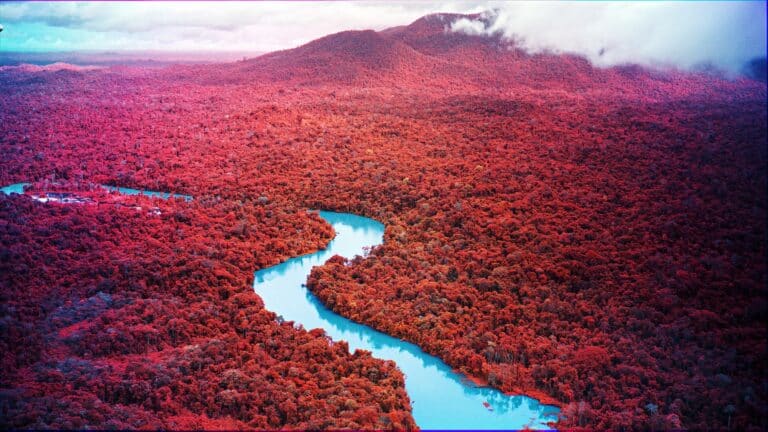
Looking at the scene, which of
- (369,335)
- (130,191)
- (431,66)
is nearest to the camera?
(369,335)

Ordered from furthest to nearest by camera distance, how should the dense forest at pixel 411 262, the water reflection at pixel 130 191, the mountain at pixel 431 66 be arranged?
the mountain at pixel 431 66 < the water reflection at pixel 130 191 < the dense forest at pixel 411 262

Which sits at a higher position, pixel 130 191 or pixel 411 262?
pixel 130 191

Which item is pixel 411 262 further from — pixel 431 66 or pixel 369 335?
pixel 431 66

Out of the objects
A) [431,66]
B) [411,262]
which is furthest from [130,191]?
[431,66]

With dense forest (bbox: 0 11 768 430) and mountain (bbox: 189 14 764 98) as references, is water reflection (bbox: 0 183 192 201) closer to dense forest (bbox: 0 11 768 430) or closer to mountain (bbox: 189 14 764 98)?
dense forest (bbox: 0 11 768 430)

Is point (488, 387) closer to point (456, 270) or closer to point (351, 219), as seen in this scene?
point (456, 270)

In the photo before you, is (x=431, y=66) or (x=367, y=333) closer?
(x=367, y=333)

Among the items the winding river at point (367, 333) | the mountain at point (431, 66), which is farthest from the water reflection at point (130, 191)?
the mountain at point (431, 66)

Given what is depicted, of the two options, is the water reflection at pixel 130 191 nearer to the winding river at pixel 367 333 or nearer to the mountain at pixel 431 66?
the winding river at pixel 367 333

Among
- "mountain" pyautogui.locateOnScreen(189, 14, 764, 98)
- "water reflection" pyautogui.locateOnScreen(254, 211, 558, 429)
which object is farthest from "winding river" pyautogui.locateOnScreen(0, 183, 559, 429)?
"mountain" pyautogui.locateOnScreen(189, 14, 764, 98)
